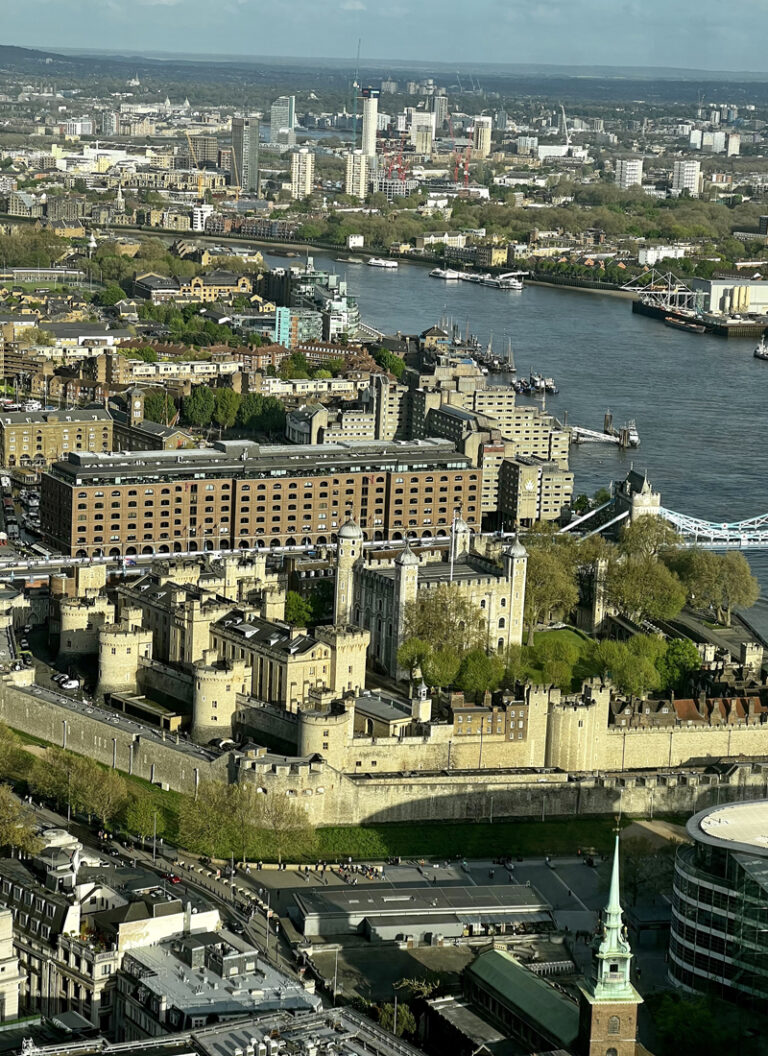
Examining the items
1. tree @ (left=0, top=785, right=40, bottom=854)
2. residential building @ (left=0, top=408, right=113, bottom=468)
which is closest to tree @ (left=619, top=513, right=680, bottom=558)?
residential building @ (left=0, top=408, right=113, bottom=468)

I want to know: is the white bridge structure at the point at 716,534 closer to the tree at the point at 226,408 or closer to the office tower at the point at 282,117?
the tree at the point at 226,408

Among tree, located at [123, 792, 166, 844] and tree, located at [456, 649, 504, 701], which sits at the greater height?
tree, located at [456, 649, 504, 701]

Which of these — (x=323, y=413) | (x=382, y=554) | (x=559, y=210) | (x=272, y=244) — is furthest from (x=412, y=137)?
(x=382, y=554)

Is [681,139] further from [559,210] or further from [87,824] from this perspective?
[87,824]

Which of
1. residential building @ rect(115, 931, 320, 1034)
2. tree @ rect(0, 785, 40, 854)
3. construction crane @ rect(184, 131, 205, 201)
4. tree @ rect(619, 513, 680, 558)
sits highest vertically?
residential building @ rect(115, 931, 320, 1034)

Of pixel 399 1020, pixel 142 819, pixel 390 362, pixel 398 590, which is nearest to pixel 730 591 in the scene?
pixel 398 590

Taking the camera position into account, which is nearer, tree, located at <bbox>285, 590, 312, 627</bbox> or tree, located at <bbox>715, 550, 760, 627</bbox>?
tree, located at <bbox>285, 590, 312, 627</bbox>

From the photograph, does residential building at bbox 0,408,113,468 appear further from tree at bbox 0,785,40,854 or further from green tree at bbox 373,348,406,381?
tree at bbox 0,785,40,854
